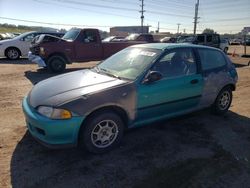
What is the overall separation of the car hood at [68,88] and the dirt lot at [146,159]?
788mm

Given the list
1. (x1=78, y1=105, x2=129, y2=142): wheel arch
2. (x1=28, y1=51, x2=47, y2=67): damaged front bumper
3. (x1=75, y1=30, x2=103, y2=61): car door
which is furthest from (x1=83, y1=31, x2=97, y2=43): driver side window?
(x1=78, y1=105, x2=129, y2=142): wheel arch

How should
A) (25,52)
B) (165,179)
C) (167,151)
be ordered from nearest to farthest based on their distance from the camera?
1. (165,179)
2. (167,151)
3. (25,52)

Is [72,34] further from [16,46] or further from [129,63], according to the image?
[129,63]

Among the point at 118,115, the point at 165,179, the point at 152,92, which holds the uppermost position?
the point at 152,92

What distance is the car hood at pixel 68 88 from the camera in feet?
11.7

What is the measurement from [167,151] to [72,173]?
148cm

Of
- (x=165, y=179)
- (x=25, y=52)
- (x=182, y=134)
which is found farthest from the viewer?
(x=25, y=52)

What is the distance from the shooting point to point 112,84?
388 cm

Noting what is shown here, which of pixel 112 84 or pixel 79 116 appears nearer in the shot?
pixel 79 116

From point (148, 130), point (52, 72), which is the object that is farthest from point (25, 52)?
point (148, 130)

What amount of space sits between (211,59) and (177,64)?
107 centimetres

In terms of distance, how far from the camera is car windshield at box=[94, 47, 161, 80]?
4.21 meters

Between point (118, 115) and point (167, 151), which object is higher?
point (118, 115)

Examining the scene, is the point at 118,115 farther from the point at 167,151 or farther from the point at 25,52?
the point at 25,52
